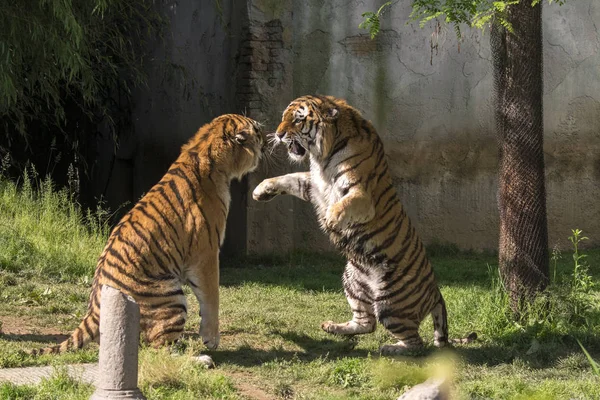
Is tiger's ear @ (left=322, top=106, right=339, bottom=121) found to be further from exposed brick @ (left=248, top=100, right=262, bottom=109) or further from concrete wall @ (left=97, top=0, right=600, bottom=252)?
exposed brick @ (left=248, top=100, right=262, bottom=109)

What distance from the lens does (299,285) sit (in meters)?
8.62

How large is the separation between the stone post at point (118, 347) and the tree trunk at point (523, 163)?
11.6 ft

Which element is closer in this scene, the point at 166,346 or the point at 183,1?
the point at 166,346

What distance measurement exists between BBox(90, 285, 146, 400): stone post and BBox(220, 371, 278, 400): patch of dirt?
883mm

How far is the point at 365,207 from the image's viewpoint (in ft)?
19.6

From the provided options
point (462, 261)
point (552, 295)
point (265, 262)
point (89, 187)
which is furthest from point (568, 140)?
point (89, 187)

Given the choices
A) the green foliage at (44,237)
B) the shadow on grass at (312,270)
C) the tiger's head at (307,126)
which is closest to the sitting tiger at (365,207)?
the tiger's head at (307,126)

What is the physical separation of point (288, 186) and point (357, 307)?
3.26 feet

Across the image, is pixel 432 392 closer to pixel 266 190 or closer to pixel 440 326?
pixel 440 326

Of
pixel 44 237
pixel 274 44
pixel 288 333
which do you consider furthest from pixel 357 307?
pixel 274 44

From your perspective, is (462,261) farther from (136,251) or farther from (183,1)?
(136,251)

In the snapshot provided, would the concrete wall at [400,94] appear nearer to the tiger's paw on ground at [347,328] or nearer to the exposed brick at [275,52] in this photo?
the exposed brick at [275,52]

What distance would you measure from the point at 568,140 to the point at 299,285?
4624 mm

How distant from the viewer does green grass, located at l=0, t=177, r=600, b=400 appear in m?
5.02
